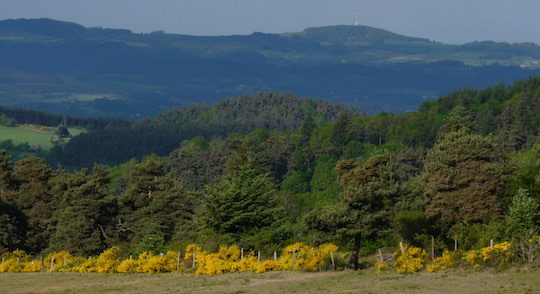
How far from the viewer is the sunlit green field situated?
41438 mm

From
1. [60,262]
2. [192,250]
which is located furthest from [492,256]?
[60,262]

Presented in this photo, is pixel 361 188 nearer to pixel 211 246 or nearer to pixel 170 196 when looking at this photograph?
pixel 211 246

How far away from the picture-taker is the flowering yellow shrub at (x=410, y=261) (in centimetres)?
4762

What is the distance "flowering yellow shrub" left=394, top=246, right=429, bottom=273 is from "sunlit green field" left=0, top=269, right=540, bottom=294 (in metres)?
1.12

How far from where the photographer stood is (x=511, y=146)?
171750 millimetres

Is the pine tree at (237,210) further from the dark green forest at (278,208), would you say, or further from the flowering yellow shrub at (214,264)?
the flowering yellow shrub at (214,264)

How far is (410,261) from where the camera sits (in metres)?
48.1

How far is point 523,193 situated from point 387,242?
15.8m

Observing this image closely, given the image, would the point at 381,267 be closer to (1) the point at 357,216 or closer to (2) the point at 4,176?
(1) the point at 357,216

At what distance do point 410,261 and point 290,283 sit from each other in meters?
6.54

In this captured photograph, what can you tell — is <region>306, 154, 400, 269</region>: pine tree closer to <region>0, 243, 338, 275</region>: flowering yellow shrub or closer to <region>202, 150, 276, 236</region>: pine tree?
<region>0, 243, 338, 275</region>: flowering yellow shrub

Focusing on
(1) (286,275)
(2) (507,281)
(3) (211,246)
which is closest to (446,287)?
(2) (507,281)

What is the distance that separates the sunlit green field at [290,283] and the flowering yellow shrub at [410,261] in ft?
3.68

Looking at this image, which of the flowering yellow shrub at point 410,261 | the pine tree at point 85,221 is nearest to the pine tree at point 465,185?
the flowering yellow shrub at point 410,261
